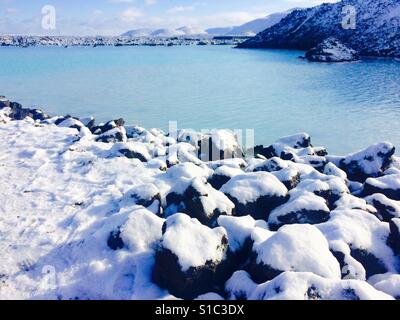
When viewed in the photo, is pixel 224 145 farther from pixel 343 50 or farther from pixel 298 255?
pixel 343 50

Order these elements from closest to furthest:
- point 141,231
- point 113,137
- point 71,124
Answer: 1. point 141,231
2. point 113,137
3. point 71,124

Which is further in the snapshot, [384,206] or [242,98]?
[242,98]

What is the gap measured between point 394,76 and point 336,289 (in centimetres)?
4530

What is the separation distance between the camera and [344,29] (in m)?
95.2

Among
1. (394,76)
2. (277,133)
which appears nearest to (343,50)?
(394,76)

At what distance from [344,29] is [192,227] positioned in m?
99.6

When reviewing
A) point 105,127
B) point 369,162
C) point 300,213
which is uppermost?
point 105,127

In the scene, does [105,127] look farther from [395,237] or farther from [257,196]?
[395,237]

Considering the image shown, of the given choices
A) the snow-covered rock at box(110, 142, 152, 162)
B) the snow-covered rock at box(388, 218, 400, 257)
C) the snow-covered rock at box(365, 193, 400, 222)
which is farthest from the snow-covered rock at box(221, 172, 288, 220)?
the snow-covered rock at box(110, 142, 152, 162)

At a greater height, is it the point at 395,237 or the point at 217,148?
the point at 217,148

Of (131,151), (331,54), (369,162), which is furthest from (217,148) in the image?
(331,54)

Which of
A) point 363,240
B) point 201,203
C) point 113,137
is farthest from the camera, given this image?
point 113,137

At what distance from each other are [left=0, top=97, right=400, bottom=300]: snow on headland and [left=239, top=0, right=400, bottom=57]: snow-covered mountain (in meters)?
69.8
